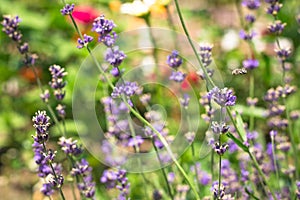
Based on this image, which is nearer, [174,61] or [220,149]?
[220,149]

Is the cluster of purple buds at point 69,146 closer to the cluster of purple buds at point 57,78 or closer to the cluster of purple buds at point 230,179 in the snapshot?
the cluster of purple buds at point 57,78

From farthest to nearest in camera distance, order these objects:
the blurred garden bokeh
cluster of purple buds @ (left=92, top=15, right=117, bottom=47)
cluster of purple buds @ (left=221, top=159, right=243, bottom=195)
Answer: the blurred garden bokeh
cluster of purple buds @ (left=221, top=159, right=243, bottom=195)
cluster of purple buds @ (left=92, top=15, right=117, bottom=47)

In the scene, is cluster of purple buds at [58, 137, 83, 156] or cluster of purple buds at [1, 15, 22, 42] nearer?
cluster of purple buds at [58, 137, 83, 156]

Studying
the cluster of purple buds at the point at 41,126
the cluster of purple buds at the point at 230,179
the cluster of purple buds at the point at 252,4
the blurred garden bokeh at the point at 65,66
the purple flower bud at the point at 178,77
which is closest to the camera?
the cluster of purple buds at the point at 41,126

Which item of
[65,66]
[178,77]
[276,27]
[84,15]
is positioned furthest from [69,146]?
[65,66]

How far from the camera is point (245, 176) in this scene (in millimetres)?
1698

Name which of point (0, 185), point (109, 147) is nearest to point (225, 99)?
point (109, 147)

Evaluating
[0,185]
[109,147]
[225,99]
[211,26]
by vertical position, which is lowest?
[225,99]

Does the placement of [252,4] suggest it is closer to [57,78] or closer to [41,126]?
[57,78]

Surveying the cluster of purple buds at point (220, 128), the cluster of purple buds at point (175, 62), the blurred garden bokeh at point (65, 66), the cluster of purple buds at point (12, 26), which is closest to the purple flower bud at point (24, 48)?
the cluster of purple buds at point (12, 26)

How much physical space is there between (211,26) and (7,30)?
77.5 inches

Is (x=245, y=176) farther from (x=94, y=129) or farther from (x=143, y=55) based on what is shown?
(x=143, y=55)

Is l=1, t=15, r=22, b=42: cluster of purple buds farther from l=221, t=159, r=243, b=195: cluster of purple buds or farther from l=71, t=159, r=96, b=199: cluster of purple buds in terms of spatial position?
l=221, t=159, r=243, b=195: cluster of purple buds

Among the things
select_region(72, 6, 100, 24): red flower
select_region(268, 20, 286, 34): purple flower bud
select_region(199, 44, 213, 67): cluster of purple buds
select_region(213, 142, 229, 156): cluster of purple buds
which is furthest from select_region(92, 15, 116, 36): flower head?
select_region(72, 6, 100, 24): red flower
